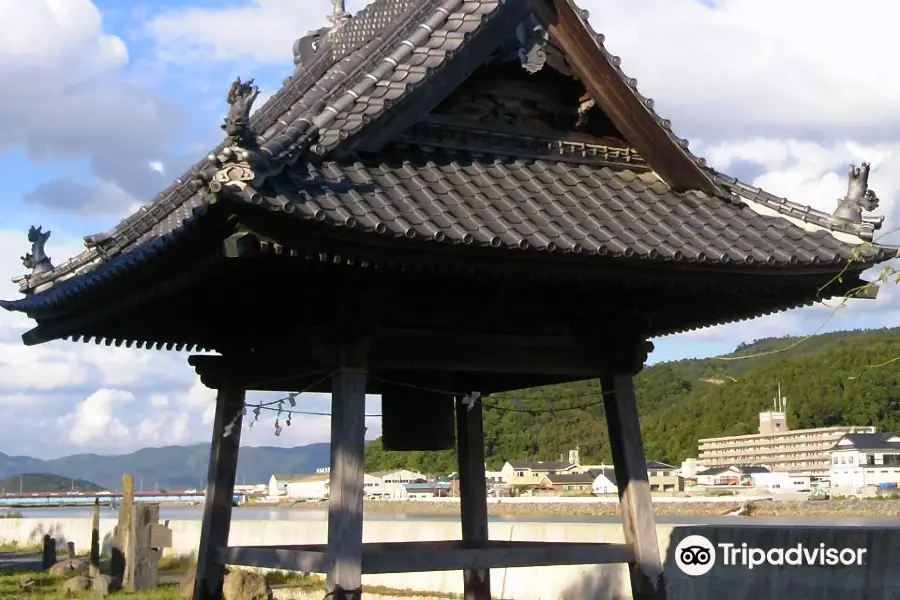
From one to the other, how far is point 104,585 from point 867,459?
85.4 meters

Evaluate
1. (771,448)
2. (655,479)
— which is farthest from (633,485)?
(771,448)

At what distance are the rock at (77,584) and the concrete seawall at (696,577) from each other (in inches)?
162

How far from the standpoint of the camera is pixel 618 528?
15297 millimetres

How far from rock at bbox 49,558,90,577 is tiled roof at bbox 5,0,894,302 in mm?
15083

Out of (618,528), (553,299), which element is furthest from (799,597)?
(553,299)

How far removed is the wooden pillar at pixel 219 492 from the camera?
10250 millimetres

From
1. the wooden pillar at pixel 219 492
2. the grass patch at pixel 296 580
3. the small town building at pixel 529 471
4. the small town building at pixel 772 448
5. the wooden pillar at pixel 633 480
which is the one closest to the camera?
the wooden pillar at pixel 633 480

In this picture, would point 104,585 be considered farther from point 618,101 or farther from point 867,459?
point 867,459

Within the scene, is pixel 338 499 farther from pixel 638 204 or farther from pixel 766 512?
pixel 766 512

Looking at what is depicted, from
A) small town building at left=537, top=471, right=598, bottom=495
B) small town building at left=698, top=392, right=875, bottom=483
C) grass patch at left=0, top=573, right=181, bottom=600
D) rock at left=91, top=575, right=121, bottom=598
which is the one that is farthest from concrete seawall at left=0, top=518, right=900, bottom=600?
small town building at left=698, top=392, right=875, bottom=483

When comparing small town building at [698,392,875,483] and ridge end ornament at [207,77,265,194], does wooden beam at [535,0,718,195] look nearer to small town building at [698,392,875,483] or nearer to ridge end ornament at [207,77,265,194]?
ridge end ornament at [207,77,265,194]

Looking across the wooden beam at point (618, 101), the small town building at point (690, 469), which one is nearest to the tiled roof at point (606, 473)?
the small town building at point (690, 469)

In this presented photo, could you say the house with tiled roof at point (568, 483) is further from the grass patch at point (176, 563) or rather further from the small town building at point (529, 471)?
the grass patch at point (176, 563)

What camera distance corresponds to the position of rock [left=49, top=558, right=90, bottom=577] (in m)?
23.7
